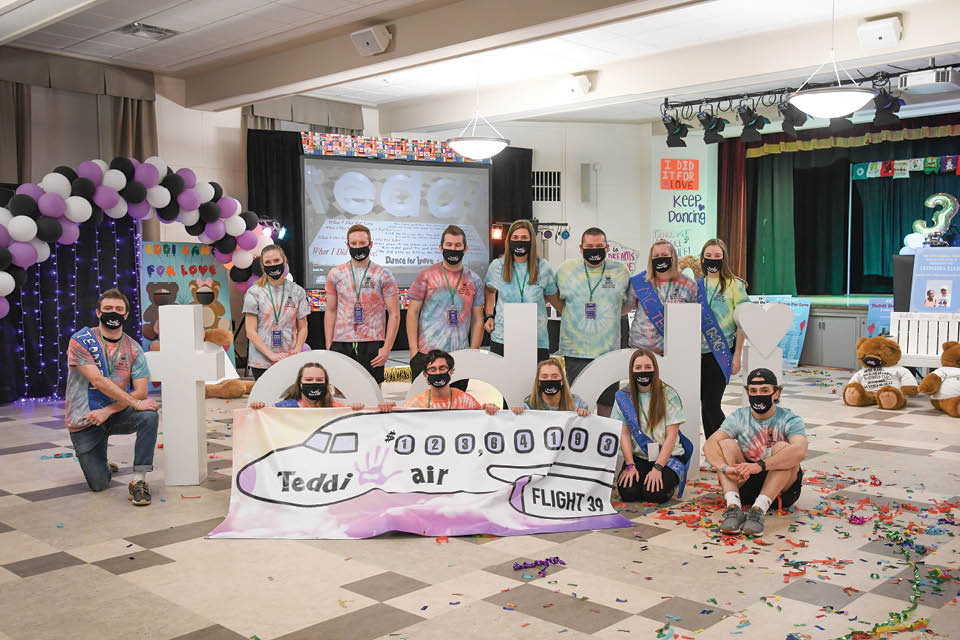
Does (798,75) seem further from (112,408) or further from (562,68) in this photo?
(112,408)

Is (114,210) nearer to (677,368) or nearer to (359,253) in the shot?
(359,253)

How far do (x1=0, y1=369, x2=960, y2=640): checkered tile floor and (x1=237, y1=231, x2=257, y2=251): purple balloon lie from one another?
4131 mm

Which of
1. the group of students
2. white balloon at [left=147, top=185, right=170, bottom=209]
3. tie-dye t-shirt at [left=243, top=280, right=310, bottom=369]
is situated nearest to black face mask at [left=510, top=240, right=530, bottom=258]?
the group of students

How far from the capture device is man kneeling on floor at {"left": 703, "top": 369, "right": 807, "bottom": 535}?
3969mm

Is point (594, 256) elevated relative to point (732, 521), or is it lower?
elevated

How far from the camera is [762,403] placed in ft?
13.3

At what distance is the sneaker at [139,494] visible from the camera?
4348mm

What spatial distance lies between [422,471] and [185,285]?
5392 mm

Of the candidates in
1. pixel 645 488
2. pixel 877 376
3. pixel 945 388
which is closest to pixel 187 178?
pixel 645 488

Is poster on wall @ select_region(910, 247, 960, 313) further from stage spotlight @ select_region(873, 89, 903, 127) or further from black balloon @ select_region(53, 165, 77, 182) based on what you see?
black balloon @ select_region(53, 165, 77, 182)

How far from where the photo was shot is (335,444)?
4.06m

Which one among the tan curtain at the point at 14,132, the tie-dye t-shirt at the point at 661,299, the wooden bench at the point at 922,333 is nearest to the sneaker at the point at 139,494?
the tie-dye t-shirt at the point at 661,299

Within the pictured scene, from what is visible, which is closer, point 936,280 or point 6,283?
point 6,283

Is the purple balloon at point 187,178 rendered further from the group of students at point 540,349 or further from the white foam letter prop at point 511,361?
the white foam letter prop at point 511,361
